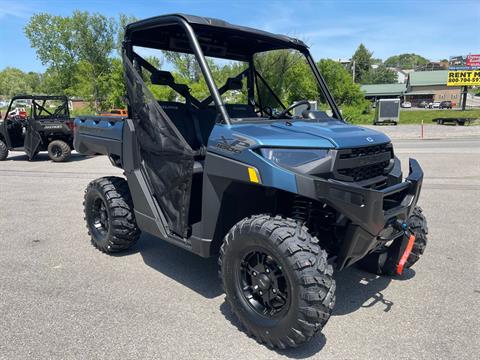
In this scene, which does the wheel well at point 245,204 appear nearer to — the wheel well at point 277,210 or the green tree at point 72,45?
the wheel well at point 277,210

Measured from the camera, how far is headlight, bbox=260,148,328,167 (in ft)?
8.77

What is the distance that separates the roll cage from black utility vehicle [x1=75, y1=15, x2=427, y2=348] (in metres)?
0.01

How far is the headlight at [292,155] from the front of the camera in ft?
8.77

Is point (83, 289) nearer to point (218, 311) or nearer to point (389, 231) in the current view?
point (218, 311)

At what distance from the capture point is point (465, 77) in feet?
128

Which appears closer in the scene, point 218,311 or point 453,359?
point 453,359

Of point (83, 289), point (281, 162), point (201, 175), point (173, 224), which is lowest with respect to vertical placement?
point (83, 289)

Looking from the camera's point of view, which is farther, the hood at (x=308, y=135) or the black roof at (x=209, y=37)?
the black roof at (x=209, y=37)

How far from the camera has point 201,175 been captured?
3.37 meters

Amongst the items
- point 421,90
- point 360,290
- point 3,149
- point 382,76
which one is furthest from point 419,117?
point 382,76

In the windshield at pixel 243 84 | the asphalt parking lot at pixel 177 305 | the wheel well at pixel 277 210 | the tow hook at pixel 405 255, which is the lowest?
the asphalt parking lot at pixel 177 305

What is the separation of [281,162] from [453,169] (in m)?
9.31

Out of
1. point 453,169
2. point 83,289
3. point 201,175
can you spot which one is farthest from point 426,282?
point 453,169

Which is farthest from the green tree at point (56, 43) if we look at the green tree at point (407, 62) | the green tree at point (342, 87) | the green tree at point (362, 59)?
the green tree at point (407, 62)
